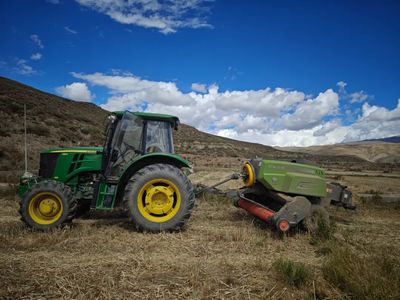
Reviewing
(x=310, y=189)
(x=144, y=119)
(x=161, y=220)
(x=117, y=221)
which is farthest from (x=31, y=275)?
(x=310, y=189)

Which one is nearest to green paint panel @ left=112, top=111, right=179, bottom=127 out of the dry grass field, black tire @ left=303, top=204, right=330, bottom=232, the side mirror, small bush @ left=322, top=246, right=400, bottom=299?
the side mirror

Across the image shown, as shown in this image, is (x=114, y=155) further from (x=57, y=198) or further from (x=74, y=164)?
(x=57, y=198)

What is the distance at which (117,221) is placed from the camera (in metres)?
6.06

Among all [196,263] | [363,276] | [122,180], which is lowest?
[196,263]

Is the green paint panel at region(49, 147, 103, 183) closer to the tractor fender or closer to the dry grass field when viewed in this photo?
the tractor fender

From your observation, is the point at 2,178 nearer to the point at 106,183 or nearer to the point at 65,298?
the point at 106,183

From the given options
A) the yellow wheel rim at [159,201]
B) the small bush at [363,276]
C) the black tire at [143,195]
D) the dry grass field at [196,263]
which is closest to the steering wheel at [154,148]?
the black tire at [143,195]

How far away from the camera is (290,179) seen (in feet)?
17.5

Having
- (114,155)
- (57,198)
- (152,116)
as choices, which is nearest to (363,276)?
(152,116)

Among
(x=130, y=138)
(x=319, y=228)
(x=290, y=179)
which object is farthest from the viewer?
(x=130, y=138)

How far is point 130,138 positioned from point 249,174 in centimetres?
259

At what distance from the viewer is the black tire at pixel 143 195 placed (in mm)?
5016

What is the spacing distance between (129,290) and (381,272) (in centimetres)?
302

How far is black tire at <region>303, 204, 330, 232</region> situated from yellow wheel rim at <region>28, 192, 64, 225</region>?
4.54 meters
